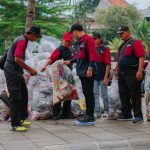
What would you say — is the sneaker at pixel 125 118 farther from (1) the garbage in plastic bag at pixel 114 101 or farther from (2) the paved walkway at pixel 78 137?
(2) the paved walkway at pixel 78 137

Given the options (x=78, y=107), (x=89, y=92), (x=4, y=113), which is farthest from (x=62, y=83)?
(x=4, y=113)

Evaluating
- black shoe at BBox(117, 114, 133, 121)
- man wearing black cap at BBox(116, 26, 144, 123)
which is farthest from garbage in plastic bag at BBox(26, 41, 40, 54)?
black shoe at BBox(117, 114, 133, 121)

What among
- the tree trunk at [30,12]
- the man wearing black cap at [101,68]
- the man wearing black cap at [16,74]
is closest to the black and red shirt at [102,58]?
the man wearing black cap at [101,68]

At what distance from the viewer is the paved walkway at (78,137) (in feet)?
19.4

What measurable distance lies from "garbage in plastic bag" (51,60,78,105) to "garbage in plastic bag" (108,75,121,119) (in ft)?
2.25

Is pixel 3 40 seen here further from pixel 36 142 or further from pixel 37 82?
pixel 36 142

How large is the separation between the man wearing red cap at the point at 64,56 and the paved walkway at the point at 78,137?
351mm

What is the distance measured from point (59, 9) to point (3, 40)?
3.20 meters

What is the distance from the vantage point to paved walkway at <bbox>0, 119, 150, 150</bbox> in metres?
5.93

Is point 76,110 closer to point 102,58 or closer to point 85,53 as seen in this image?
point 102,58

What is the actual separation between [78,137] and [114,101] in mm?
1987

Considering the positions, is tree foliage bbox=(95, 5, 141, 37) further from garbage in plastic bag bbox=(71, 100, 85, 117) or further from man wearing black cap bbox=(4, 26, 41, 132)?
man wearing black cap bbox=(4, 26, 41, 132)

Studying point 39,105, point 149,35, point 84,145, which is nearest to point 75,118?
point 39,105

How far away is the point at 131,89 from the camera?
777 cm
